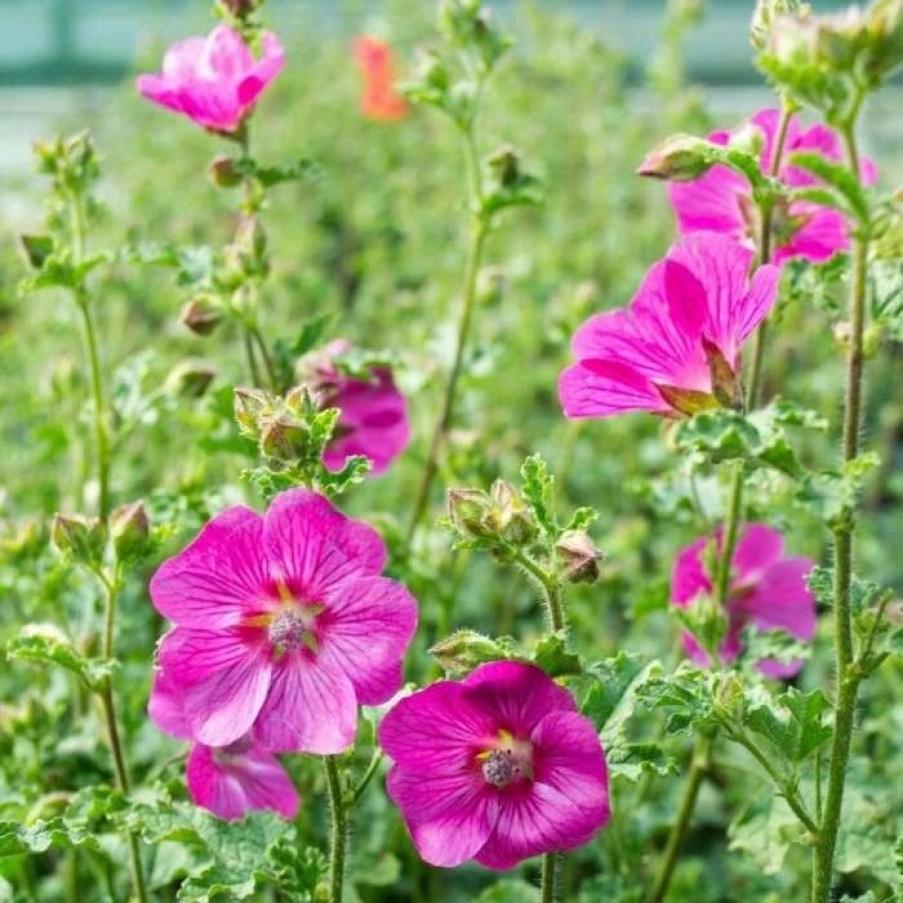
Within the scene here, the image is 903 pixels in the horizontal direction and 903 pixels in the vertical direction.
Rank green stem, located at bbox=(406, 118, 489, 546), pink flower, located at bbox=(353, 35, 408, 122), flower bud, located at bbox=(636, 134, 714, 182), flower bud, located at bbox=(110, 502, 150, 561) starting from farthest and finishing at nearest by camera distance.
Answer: pink flower, located at bbox=(353, 35, 408, 122) → green stem, located at bbox=(406, 118, 489, 546) → flower bud, located at bbox=(110, 502, 150, 561) → flower bud, located at bbox=(636, 134, 714, 182)

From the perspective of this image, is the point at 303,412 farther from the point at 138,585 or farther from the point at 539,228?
the point at 539,228

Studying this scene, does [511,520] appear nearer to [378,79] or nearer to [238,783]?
[238,783]

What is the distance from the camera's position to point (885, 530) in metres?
3.80

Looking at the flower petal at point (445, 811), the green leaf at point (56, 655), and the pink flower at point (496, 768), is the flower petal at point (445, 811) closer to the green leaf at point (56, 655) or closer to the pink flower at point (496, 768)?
the pink flower at point (496, 768)

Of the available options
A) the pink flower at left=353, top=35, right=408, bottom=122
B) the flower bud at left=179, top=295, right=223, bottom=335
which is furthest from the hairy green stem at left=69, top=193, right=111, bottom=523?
the pink flower at left=353, top=35, right=408, bottom=122

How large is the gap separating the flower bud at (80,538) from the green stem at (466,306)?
25.9 inches

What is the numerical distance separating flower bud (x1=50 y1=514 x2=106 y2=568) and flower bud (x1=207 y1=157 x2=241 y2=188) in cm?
51

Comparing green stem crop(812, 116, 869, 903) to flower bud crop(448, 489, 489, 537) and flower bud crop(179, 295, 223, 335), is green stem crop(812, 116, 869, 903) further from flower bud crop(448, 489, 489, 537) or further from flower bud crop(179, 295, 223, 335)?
flower bud crop(179, 295, 223, 335)

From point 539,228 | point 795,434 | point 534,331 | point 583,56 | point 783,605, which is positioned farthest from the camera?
point 539,228

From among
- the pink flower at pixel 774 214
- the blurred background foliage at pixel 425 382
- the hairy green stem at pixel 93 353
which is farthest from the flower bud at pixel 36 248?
the pink flower at pixel 774 214

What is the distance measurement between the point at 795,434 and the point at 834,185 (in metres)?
2.50

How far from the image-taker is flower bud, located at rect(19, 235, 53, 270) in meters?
2.01

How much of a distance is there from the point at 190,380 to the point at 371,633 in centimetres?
77

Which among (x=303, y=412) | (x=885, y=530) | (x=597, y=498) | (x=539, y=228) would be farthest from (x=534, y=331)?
(x=303, y=412)
